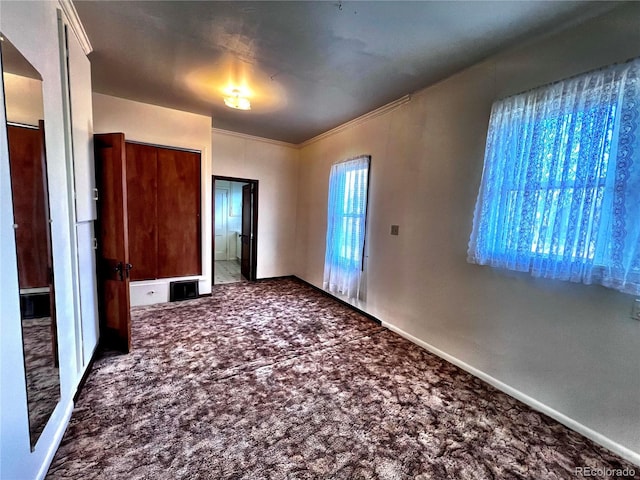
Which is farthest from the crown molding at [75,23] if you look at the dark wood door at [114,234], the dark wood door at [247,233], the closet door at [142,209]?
the dark wood door at [247,233]

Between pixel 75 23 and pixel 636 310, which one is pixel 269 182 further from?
pixel 636 310

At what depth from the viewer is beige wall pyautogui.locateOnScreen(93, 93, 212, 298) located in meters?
3.41

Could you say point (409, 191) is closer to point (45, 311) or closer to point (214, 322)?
point (214, 322)

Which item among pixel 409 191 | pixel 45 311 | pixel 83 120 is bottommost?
pixel 45 311

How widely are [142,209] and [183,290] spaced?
1.30 m

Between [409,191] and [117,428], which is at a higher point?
[409,191]

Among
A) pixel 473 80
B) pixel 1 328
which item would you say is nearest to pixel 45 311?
pixel 1 328

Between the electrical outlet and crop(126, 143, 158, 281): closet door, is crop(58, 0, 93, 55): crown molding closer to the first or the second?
crop(126, 143, 158, 281): closet door

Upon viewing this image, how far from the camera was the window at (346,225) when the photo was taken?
145 inches

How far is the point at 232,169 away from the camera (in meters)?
4.80

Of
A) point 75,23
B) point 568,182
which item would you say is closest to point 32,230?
point 75,23

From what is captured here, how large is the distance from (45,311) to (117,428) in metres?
0.87

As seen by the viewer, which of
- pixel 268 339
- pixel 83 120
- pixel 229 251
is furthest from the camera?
pixel 229 251

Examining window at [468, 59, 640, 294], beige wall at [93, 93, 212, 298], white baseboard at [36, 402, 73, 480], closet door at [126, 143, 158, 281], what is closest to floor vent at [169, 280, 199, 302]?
beige wall at [93, 93, 212, 298]
